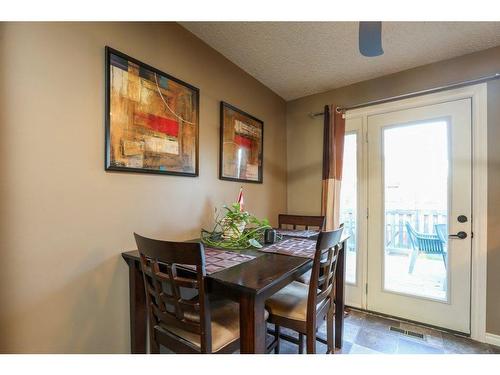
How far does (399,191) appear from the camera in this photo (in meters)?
2.24

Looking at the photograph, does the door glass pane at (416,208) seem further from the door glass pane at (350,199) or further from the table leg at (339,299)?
the table leg at (339,299)

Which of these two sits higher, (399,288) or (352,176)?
(352,176)

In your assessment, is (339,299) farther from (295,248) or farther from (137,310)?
(137,310)

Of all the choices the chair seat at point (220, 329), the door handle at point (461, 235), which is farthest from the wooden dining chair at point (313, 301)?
the door handle at point (461, 235)

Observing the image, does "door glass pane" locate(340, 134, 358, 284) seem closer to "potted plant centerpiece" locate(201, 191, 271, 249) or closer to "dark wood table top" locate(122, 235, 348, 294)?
"potted plant centerpiece" locate(201, 191, 271, 249)

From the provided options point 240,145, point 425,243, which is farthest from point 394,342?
point 240,145

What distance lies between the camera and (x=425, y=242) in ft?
7.04

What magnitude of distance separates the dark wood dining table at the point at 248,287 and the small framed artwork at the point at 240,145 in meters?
0.87

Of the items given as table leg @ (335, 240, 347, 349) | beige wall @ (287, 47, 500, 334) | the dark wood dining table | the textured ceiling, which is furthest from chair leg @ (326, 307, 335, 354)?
the textured ceiling

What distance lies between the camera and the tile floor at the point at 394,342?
1.76 m
